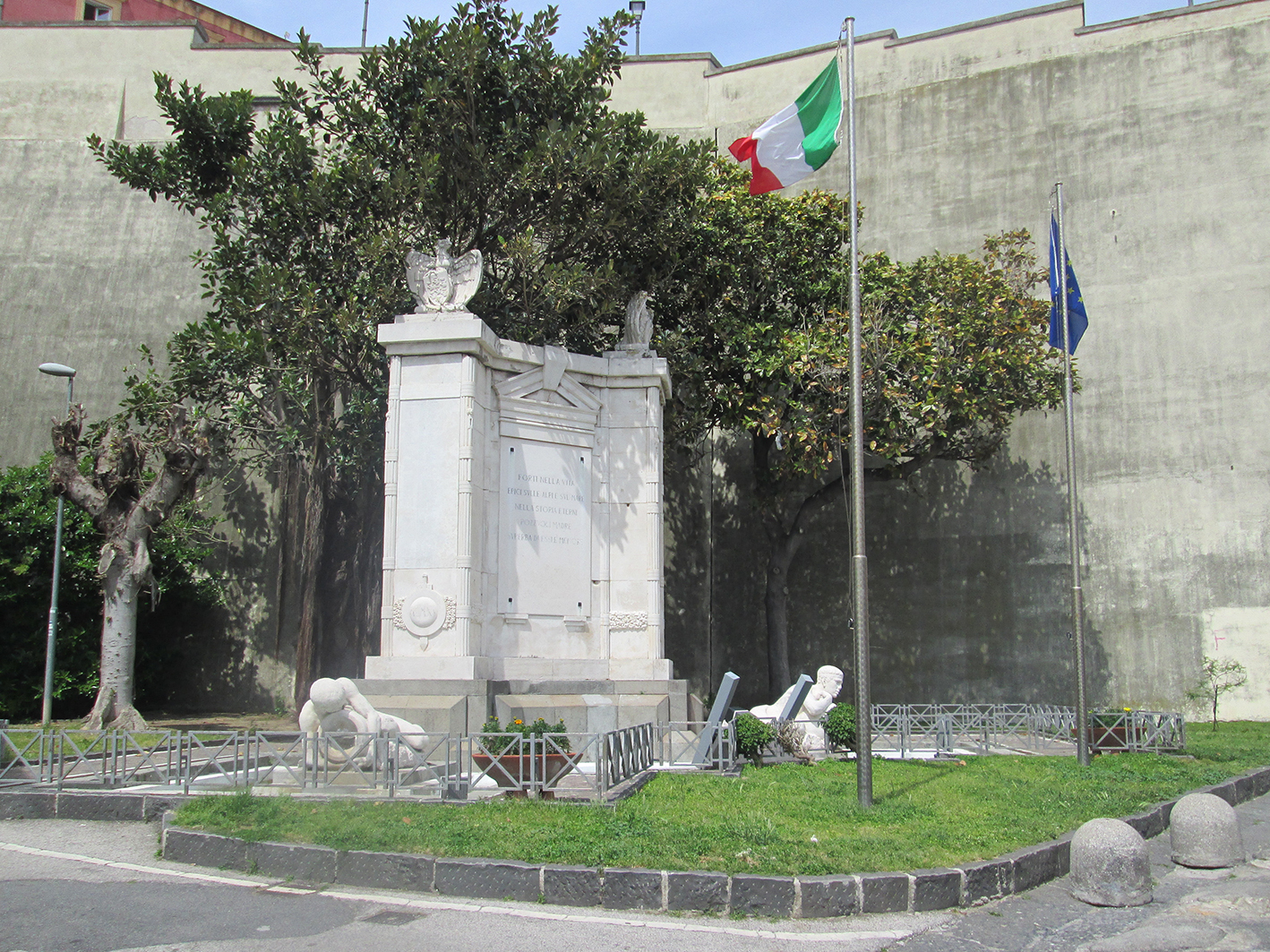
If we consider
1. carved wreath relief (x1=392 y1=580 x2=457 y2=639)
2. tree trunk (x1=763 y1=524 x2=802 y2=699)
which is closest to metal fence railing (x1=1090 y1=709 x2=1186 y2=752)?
tree trunk (x1=763 y1=524 x2=802 y2=699)

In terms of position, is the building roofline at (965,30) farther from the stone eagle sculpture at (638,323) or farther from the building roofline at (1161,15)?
the stone eagle sculpture at (638,323)

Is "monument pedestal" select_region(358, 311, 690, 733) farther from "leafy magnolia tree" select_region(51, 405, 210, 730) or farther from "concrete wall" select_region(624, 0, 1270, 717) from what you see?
"concrete wall" select_region(624, 0, 1270, 717)

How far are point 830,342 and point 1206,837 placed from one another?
14.5 m

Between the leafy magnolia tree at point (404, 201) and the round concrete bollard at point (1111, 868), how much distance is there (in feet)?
46.9

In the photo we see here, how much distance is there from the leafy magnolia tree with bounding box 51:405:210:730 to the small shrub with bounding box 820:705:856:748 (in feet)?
41.4

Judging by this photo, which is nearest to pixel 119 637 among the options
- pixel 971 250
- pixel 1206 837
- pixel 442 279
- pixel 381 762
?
pixel 442 279

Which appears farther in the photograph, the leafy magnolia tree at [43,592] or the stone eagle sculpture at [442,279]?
the leafy magnolia tree at [43,592]

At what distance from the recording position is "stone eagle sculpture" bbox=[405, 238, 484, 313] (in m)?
17.2

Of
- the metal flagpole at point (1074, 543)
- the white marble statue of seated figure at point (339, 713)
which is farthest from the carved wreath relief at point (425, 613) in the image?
the metal flagpole at point (1074, 543)

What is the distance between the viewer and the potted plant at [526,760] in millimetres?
10719

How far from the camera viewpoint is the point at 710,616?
94.2ft

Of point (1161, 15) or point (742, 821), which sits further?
point (1161, 15)

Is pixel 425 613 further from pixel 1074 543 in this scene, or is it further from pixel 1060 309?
pixel 1060 309

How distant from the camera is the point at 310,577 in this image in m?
24.0
